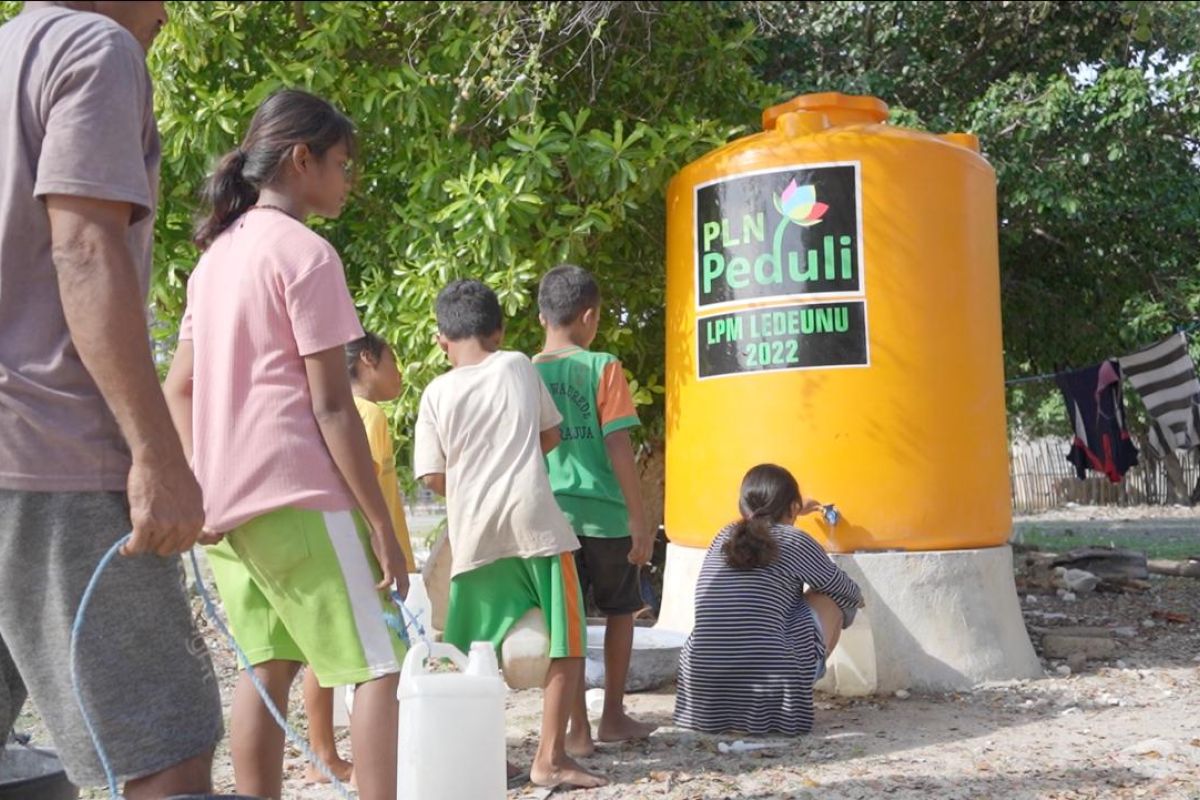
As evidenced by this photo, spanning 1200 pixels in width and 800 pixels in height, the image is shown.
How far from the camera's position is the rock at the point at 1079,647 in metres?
6.25

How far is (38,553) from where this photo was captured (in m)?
2.05

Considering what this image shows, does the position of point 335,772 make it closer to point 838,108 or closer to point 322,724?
point 322,724

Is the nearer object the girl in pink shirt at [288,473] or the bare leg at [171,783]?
the bare leg at [171,783]

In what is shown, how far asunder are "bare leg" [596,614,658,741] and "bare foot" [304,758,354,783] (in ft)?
2.89

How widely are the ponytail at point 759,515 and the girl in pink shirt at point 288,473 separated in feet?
6.45

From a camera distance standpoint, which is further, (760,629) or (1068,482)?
(1068,482)

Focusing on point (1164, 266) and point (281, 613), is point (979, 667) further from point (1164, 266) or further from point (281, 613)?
point (1164, 266)

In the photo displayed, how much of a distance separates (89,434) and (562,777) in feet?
7.75

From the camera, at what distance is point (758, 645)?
4781 mm

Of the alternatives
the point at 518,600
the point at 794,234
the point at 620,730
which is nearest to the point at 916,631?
the point at 620,730

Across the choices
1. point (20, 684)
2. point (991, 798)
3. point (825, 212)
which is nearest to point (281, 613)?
point (20, 684)

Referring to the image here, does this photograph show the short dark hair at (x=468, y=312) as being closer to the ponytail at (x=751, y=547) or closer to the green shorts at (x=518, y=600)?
the green shorts at (x=518, y=600)

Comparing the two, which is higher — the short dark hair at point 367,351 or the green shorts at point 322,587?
the short dark hair at point 367,351

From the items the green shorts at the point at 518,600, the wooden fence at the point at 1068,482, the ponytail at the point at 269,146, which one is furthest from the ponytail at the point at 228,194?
the wooden fence at the point at 1068,482
